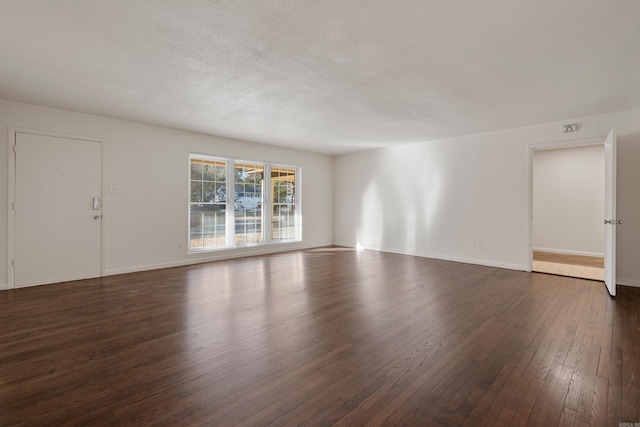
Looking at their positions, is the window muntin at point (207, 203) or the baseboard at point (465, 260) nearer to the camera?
the baseboard at point (465, 260)

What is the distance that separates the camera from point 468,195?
6160 millimetres

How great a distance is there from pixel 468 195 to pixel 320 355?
5.02 metres

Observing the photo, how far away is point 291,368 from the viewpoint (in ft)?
7.24

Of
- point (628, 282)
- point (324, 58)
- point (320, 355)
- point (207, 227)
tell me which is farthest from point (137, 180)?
point (628, 282)

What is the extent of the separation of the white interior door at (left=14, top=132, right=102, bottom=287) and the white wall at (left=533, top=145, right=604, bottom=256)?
30.7 feet

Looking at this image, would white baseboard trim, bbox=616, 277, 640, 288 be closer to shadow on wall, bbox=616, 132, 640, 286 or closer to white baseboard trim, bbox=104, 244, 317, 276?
shadow on wall, bbox=616, 132, 640, 286

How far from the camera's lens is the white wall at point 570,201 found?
691cm

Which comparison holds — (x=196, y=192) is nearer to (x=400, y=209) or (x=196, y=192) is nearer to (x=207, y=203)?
(x=207, y=203)

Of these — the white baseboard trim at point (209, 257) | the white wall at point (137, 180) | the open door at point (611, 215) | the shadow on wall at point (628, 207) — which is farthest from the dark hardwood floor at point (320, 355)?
the white wall at point (137, 180)

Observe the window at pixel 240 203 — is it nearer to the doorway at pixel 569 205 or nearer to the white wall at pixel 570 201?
the doorway at pixel 569 205

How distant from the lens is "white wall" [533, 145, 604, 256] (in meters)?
6.91

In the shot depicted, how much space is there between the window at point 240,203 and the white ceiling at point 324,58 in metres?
1.76

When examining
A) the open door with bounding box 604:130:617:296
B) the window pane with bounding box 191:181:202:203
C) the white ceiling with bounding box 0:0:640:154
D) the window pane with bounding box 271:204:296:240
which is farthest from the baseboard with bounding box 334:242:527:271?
the window pane with bounding box 191:181:202:203

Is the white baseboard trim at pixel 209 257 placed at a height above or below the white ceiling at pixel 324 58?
below
